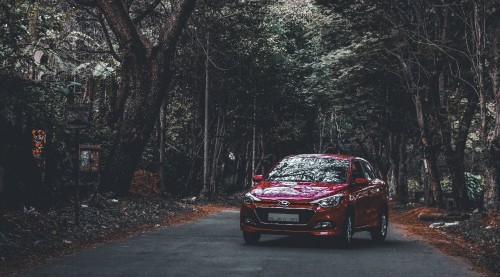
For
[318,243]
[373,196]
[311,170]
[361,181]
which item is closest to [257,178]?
[311,170]

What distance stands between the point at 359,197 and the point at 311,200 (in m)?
1.58

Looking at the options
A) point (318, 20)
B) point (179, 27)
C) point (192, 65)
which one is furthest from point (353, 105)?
point (179, 27)

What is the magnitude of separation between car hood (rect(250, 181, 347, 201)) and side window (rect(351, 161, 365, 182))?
0.88 m

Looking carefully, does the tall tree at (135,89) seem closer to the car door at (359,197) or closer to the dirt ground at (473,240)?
the dirt ground at (473,240)

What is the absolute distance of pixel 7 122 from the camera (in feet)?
50.9

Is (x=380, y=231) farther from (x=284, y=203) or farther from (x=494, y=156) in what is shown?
(x=494, y=156)

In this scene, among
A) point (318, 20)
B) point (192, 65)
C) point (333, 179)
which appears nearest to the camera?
point (333, 179)

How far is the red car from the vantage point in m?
13.3

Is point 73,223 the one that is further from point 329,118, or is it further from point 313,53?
point 329,118

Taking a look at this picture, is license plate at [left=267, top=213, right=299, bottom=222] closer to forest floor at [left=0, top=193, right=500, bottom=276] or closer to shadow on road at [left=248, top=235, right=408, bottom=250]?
shadow on road at [left=248, top=235, right=408, bottom=250]

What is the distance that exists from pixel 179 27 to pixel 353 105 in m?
16.5

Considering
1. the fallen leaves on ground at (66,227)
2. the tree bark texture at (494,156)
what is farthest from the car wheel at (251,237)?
the tree bark texture at (494,156)

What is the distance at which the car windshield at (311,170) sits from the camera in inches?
568

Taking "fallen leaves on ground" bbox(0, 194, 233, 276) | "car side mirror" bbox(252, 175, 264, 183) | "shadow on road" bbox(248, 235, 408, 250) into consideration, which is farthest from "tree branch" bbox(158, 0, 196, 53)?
"car side mirror" bbox(252, 175, 264, 183)
